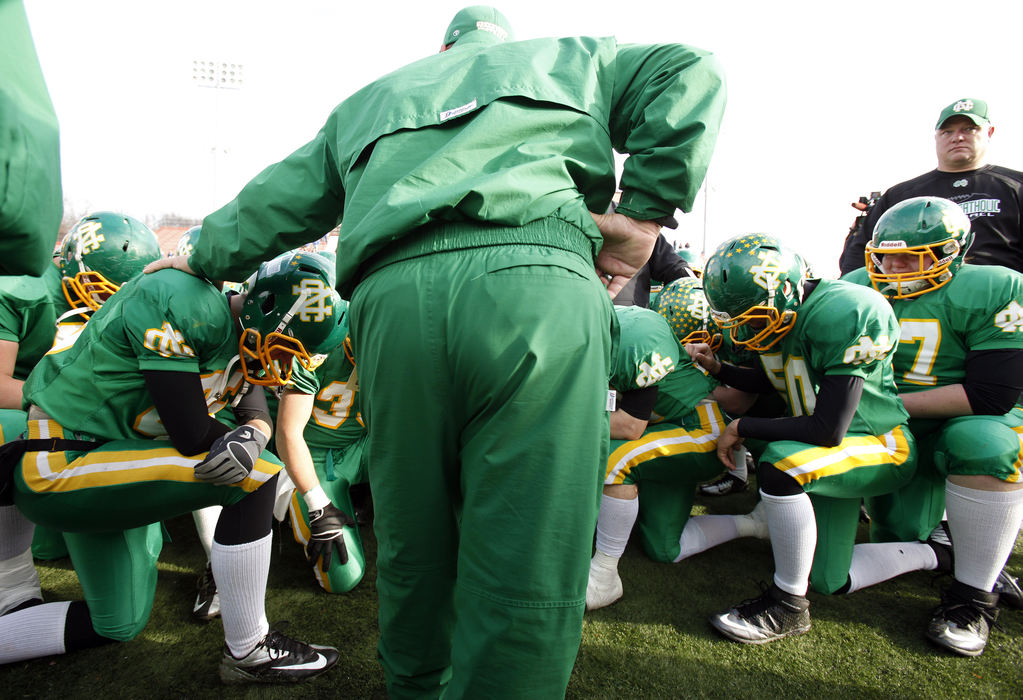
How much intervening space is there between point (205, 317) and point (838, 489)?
2.64m

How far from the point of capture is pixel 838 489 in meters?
2.54

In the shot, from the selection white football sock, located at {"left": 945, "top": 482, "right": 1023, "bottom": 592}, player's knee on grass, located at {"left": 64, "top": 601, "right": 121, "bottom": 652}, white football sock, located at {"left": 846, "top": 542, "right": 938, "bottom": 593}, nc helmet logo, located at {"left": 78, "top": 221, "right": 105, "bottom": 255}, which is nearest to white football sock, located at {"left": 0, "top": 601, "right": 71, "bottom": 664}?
player's knee on grass, located at {"left": 64, "top": 601, "right": 121, "bottom": 652}

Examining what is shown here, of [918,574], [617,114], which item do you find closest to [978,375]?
[918,574]

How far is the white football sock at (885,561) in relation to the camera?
2.77 m

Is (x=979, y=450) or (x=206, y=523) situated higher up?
(x=979, y=450)

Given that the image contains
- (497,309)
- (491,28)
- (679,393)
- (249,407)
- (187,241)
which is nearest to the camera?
(497,309)

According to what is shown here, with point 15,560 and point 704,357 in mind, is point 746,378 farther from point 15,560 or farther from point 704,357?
point 15,560

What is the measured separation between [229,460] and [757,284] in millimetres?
2228

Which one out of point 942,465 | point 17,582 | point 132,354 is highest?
point 132,354

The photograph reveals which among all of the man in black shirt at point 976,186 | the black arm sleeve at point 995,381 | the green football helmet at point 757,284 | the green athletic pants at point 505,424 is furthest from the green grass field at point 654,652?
the man in black shirt at point 976,186

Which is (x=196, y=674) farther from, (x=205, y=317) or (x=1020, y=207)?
(x=1020, y=207)

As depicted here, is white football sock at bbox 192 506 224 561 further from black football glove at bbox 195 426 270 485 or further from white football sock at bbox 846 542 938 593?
white football sock at bbox 846 542 938 593

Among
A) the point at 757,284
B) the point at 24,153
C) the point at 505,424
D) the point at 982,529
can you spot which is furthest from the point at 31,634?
the point at 982,529

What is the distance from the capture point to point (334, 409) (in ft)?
10.8
